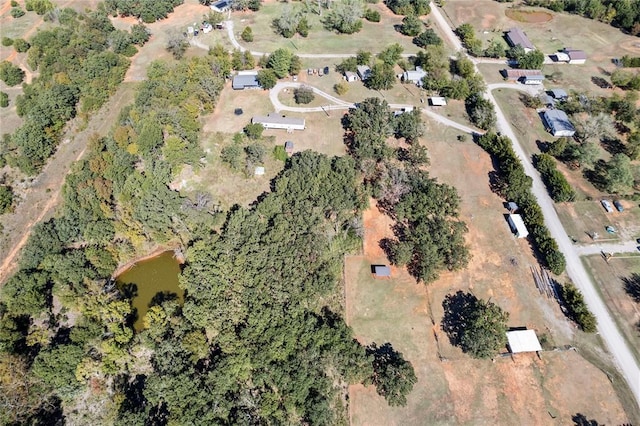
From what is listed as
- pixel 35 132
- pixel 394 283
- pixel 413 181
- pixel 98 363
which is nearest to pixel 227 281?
pixel 98 363

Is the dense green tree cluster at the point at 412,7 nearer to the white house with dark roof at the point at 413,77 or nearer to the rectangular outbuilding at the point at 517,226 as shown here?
the white house with dark roof at the point at 413,77

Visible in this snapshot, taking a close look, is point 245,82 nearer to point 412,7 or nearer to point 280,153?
point 280,153

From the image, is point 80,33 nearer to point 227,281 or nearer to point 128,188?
point 128,188

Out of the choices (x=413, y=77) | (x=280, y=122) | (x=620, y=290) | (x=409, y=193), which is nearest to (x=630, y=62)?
(x=413, y=77)

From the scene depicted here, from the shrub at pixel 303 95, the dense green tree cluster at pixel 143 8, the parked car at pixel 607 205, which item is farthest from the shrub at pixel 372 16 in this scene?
the parked car at pixel 607 205

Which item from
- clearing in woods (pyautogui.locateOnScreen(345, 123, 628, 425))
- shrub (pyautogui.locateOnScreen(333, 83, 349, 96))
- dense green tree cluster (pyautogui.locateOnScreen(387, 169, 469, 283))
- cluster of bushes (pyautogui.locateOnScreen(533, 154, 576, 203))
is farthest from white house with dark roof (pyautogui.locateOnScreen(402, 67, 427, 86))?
clearing in woods (pyautogui.locateOnScreen(345, 123, 628, 425))

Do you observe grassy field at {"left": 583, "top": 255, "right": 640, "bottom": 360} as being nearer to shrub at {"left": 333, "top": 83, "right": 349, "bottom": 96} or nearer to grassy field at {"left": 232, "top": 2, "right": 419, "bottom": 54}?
shrub at {"left": 333, "top": 83, "right": 349, "bottom": 96}
